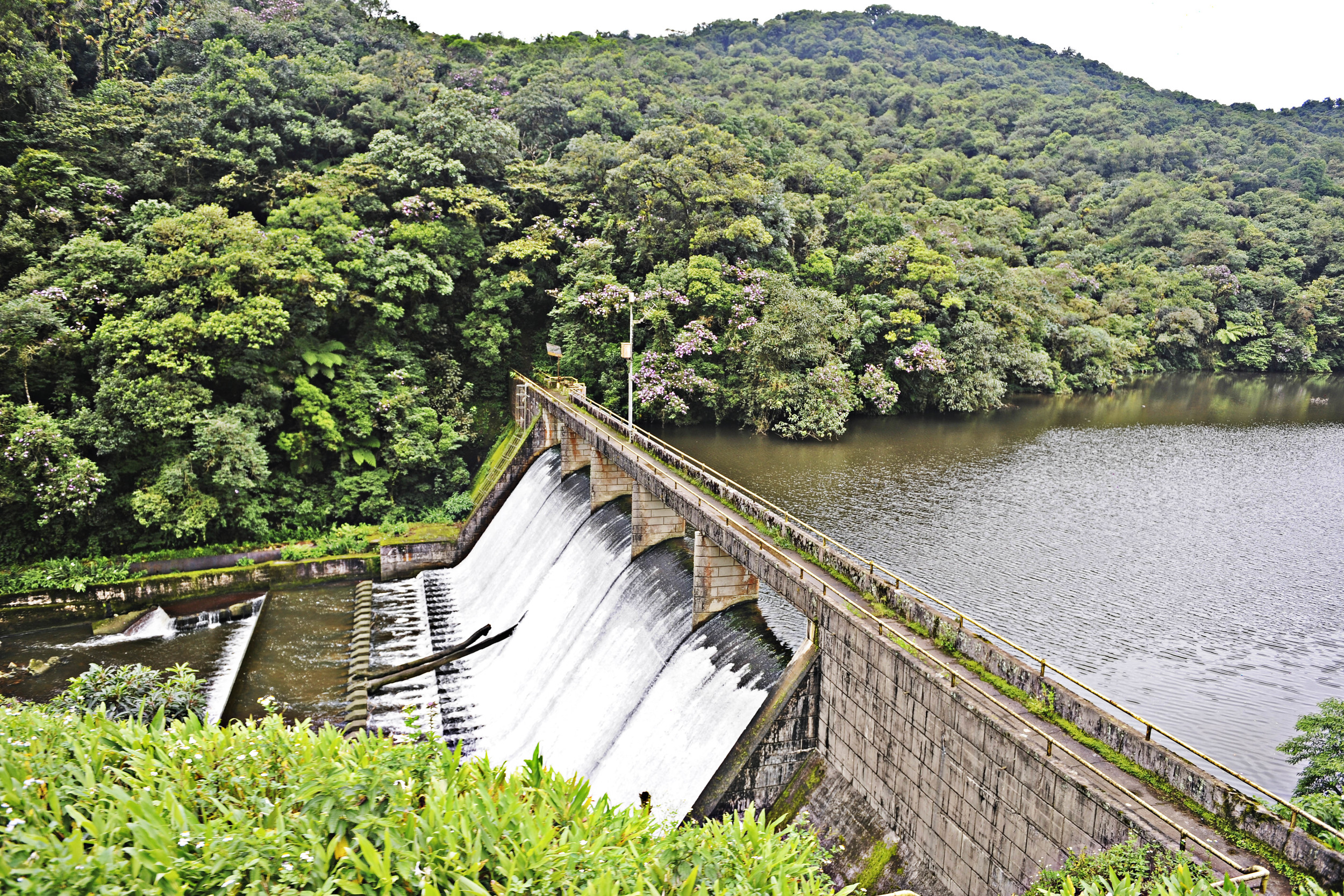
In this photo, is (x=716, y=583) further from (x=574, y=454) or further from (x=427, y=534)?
(x=427, y=534)

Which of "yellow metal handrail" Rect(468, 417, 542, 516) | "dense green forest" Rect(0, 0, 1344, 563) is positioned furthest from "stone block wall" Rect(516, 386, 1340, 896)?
"dense green forest" Rect(0, 0, 1344, 563)

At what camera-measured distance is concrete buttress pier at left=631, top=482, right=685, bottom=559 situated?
67.8 feet

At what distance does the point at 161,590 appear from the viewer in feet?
86.5

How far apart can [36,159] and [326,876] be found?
38.4 m

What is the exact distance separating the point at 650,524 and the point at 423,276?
21.3 metres

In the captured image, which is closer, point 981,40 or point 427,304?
point 427,304

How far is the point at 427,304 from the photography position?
36.7 metres

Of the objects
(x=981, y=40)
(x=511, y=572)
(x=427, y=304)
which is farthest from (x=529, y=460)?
(x=981, y=40)

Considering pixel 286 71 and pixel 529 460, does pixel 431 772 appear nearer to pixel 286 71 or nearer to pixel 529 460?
pixel 529 460

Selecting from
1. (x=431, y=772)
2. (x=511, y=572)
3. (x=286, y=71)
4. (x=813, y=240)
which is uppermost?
(x=286, y=71)

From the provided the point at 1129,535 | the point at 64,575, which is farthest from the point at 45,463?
the point at 1129,535

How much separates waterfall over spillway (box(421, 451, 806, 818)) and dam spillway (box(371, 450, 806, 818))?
0.13ft

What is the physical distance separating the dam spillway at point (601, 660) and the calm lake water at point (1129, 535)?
281 inches

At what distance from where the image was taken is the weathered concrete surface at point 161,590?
24812mm
